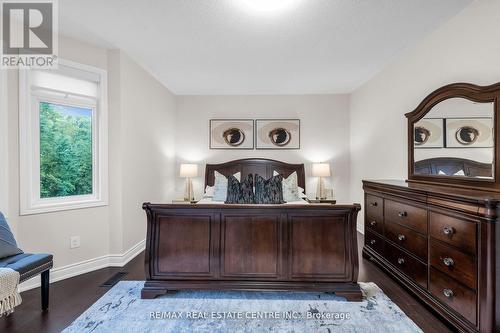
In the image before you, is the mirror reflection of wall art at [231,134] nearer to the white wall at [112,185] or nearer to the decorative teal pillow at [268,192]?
the white wall at [112,185]

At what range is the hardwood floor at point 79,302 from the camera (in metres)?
2.01

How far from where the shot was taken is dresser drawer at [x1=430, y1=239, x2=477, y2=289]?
1763 millimetres

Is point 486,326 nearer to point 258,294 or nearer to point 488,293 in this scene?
point 488,293

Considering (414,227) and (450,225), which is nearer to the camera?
(450,225)

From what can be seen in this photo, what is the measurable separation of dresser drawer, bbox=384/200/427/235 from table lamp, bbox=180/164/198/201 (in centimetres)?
322

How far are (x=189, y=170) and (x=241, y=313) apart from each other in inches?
119

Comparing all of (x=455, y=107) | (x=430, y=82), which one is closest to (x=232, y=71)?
(x=430, y=82)

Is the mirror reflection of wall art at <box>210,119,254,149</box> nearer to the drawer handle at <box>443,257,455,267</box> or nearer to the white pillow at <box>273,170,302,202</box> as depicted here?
the white pillow at <box>273,170,302,202</box>

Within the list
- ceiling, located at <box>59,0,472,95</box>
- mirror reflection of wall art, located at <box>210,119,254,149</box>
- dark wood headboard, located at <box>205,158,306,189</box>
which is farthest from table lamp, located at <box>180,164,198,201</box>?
ceiling, located at <box>59,0,472,95</box>

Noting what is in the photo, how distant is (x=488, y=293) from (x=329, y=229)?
1107 millimetres

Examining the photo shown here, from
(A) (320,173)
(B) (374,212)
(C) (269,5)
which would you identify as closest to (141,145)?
(C) (269,5)

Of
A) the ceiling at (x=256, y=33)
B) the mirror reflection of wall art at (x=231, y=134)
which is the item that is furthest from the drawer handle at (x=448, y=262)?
the mirror reflection of wall art at (x=231, y=134)

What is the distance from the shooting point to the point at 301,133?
5.09 meters

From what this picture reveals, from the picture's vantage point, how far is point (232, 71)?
154 inches
